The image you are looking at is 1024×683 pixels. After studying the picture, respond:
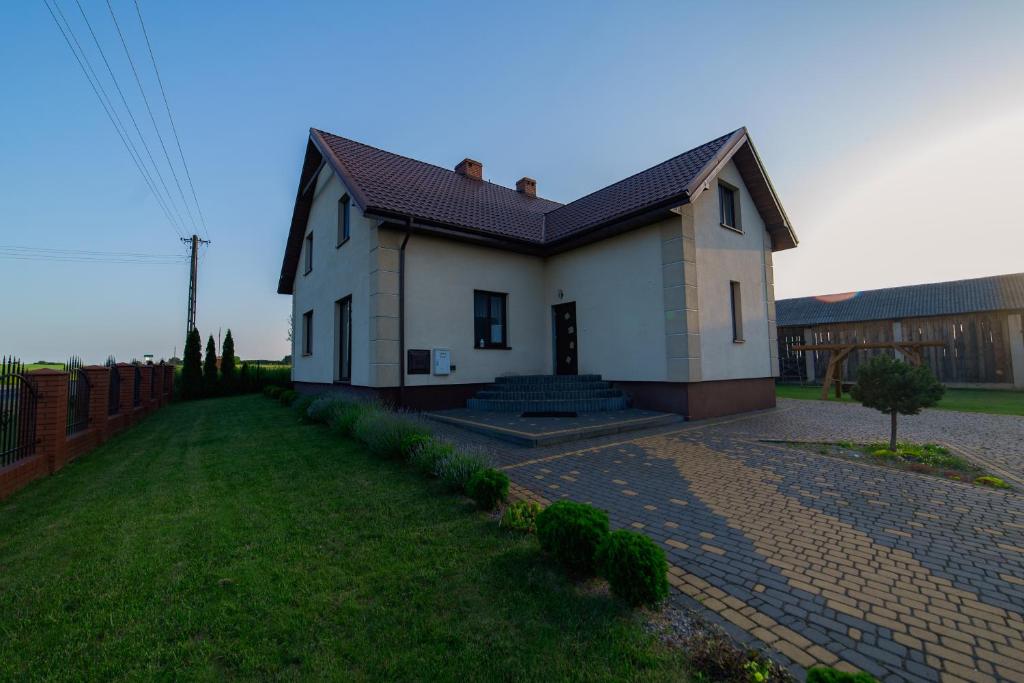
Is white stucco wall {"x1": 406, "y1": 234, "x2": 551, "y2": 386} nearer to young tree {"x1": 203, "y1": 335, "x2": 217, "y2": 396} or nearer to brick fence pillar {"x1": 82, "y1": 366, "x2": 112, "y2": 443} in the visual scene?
brick fence pillar {"x1": 82, "y1": 366, "x2": 112, "y2": 443}

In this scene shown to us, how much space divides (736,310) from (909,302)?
1486 centimetres

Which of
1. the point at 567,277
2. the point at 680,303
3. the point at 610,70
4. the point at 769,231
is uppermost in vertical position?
the point at 610,70

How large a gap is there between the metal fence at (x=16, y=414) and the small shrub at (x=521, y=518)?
21.7 ft

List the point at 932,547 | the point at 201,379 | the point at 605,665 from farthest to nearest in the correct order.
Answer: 1. the point at 201,379
2. the point at 932,547
3. the point at 605,665

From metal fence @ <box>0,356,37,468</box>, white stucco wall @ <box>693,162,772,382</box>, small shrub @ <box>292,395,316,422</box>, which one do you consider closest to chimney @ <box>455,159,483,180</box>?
white stucco wall @ <box>693,162,772,382</box>

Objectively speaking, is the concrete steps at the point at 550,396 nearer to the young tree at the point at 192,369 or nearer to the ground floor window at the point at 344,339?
A: the ground floor window at the point at 344,339

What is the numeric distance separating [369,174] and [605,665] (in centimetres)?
1176

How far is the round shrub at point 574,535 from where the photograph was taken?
2967mm

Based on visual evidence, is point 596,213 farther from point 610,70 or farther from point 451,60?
point 451,60

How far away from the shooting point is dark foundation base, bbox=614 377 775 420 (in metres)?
9.23

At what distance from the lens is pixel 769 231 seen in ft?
41.6

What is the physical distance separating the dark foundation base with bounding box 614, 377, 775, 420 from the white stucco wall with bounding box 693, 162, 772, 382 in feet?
0.98

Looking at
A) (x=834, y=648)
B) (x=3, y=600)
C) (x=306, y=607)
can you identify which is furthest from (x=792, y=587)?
(x=3, y=600)

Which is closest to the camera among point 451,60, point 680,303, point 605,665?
point 605,665
